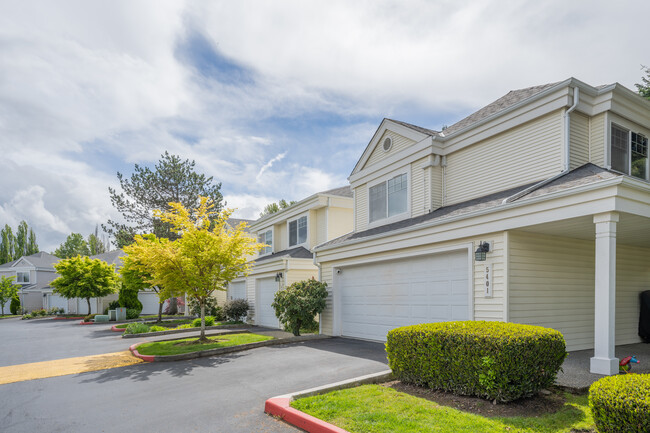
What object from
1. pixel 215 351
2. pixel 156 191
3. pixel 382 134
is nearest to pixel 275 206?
pixel 156 191

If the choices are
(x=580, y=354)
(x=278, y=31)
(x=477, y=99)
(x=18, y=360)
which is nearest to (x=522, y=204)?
(x=580, y=354)

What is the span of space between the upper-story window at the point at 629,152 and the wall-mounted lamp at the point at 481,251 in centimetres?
437

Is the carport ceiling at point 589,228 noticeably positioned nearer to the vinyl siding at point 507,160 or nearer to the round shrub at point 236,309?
the vinyl siding at point 507,160

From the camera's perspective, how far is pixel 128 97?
12.6m

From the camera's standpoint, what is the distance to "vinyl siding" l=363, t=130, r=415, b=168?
1387cm

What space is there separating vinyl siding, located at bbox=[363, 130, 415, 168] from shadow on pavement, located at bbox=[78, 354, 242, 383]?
862cm

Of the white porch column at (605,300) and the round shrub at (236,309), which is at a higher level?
the white porch column at (605,300)

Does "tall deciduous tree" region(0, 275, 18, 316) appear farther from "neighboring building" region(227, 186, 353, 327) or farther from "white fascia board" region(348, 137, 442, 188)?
"white fascia board" region(348, 137, 442, 188)

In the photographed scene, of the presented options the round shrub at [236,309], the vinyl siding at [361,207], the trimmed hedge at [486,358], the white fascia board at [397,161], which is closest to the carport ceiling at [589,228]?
the trimmed hedge at [486,358]

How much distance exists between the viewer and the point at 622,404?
12.4 feet

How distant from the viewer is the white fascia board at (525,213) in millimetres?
6828

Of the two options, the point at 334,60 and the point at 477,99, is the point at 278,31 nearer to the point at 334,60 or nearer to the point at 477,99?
the point at 334,60

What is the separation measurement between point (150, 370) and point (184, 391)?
2.78m

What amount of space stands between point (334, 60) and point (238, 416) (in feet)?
33.0
